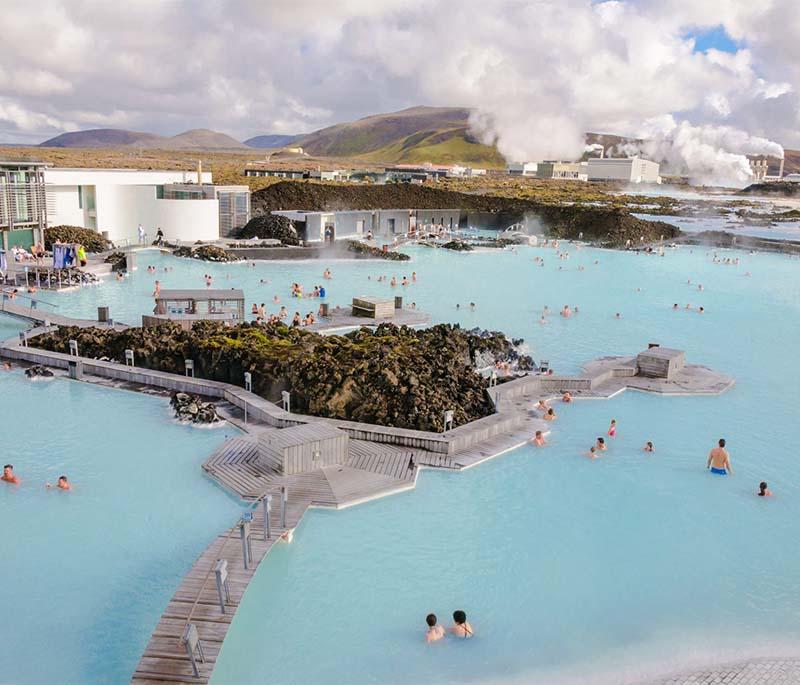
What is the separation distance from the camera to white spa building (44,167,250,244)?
36.6 m

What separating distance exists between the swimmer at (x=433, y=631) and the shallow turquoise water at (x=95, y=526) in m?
3.25

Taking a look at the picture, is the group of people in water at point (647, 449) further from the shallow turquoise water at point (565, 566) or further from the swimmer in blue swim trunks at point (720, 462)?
the shallow turquoise water at point (565, 566)

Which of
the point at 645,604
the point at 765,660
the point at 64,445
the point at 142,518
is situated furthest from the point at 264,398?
the point at 765,660

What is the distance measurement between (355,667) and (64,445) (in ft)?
26.3

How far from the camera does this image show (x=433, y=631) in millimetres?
8055

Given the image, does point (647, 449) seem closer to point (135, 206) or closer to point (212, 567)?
point (212, 567)

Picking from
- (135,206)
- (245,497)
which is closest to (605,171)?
(135,206)

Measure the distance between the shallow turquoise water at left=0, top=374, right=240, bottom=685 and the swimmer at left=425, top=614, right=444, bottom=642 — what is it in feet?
10.7

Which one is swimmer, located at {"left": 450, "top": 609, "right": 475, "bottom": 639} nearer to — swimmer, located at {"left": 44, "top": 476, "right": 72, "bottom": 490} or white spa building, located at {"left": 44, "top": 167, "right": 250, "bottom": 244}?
swimmer, located at {"left": 44, "top": 476, "right": 72, "bottom": 490}

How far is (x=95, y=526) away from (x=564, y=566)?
22.7ft

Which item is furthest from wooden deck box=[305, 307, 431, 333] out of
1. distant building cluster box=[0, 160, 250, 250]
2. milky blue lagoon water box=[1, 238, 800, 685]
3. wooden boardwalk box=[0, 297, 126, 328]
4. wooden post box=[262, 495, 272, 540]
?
distant building cluster box=[0, 160, 250, 250]

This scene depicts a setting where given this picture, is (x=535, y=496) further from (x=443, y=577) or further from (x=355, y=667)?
(x=355, y=667)

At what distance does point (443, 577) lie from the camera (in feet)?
30.7

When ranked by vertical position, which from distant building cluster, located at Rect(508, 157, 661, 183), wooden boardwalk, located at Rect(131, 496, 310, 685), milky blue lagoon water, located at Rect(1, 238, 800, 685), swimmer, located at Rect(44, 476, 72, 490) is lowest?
milky blue lagoon water, located at Rect(1, 238, 800, 685)
